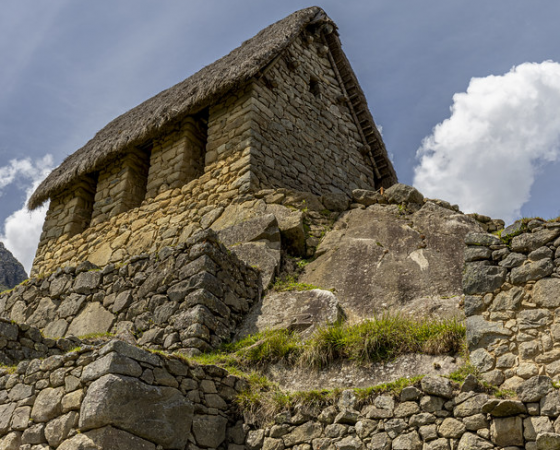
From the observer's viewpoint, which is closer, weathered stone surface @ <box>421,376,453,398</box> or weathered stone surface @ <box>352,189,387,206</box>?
weathered stone surface @ <box>421,376,453,398</box>

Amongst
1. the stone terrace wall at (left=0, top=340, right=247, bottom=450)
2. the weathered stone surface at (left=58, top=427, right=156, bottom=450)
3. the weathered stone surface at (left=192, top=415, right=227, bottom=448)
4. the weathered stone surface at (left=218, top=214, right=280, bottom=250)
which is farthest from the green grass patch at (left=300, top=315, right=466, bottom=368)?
the weathered stone surface at (left=218, top=214, right=280, bottom=250)

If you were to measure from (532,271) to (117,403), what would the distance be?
3345mm

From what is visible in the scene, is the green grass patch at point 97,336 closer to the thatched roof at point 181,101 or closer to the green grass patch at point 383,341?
the green grass patch at point 383,341

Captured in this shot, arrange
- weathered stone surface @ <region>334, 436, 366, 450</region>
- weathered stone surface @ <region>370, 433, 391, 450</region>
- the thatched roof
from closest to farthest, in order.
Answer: weathered stone surface @ <region>370, 433, 391, 450</region> < weathered stone surface @ <region>334, 436, 366, 450</region> < the thatched roof

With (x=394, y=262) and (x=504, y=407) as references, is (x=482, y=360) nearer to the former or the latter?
(x=504, y=407)

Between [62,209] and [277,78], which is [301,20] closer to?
[277,78]

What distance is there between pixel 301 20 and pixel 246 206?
172 inches

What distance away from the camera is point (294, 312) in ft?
21.9

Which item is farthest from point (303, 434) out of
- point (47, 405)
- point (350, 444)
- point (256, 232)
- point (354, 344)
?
point (256, 232)

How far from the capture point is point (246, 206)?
28.7ft

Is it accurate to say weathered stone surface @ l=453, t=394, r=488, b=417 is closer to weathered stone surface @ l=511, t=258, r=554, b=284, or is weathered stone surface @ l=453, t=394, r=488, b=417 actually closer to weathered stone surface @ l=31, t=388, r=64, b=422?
weathered stone surface @ l=511, t=258, r=554, b=284

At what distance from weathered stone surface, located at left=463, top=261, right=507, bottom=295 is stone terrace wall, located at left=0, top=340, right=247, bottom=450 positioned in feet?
7.38

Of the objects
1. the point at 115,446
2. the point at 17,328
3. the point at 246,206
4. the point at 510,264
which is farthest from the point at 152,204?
the point at 510,264

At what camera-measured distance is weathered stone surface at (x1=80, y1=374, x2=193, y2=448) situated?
4648 mm
